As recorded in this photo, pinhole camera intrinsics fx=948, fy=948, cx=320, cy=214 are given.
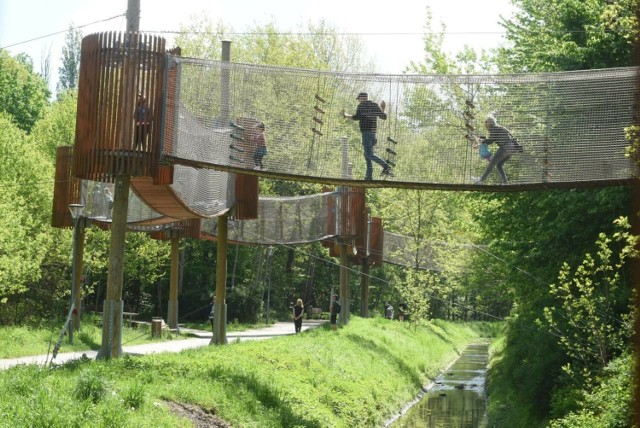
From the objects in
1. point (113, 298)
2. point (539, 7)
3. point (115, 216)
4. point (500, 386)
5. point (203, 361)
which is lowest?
point (500, 386)

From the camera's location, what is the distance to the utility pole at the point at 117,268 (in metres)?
17.3

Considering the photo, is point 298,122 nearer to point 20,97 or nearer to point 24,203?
point 24,203

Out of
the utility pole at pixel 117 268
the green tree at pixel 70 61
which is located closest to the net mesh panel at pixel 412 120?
the utility pole at pixel 117 268

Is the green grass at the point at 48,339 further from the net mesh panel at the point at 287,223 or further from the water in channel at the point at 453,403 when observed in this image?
the water in channel at the point at 453,403

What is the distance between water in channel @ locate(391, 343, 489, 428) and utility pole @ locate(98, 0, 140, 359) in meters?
8.12

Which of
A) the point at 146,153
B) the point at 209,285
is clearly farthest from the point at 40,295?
the point at 146,153

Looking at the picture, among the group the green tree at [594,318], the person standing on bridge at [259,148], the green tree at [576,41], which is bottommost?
the green tree at [594,318]

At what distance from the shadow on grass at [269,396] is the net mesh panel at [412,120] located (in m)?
3.95

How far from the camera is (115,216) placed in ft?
57.6

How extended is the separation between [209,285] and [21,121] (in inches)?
805

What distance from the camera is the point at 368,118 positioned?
16.9 m

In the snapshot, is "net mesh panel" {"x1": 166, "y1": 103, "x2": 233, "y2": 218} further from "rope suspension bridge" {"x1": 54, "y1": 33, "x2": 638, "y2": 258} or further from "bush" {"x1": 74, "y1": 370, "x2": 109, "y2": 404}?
"bush" {"x1": 74, "y1": 370, "x2": 109, "y2": 404}

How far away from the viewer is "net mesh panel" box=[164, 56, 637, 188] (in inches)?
618

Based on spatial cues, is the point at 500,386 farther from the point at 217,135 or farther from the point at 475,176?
the point at 217,135
